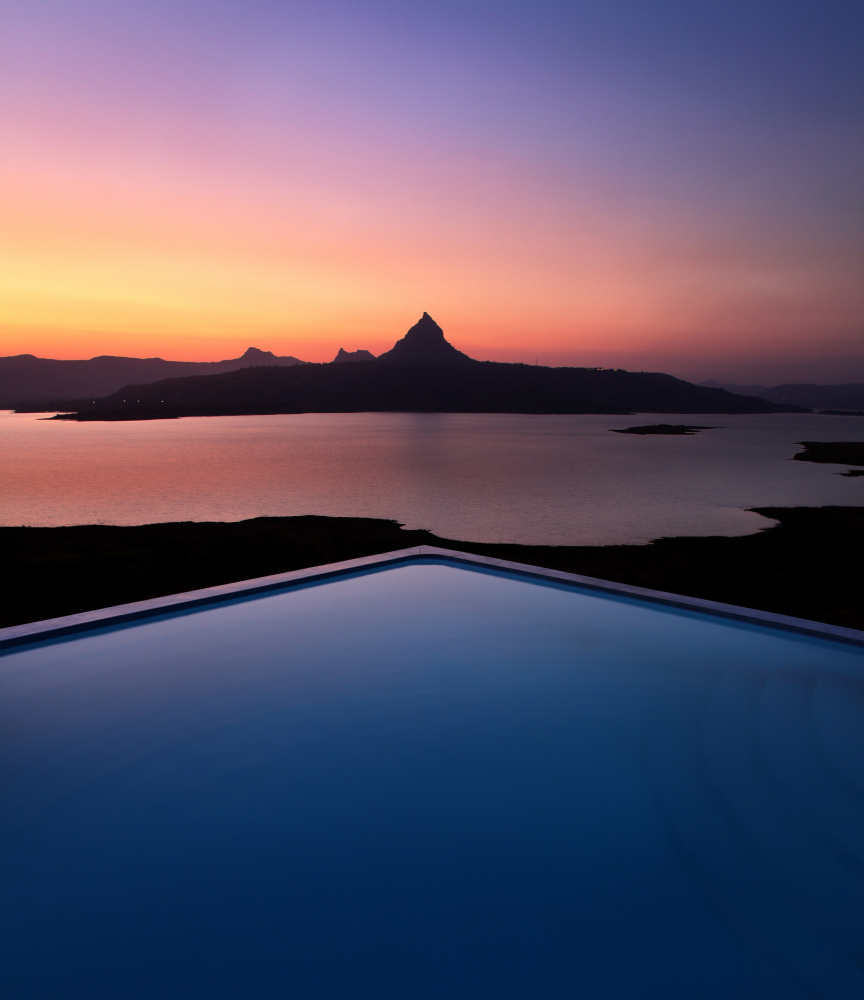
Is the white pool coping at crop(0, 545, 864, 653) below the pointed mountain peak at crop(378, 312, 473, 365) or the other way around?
below

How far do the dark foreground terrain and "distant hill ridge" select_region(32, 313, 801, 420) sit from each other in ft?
220

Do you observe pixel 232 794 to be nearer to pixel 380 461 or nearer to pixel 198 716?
pixel 198 716

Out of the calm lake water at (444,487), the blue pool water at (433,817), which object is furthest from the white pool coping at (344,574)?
the calm lake water at (444,487)

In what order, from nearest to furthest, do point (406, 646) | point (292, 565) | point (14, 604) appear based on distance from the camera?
point (406, 646) → point (14, 604) → point (292, 565)

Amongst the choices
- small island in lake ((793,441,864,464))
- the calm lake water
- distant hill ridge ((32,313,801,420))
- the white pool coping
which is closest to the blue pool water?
the white pool coping

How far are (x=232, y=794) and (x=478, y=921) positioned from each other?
3.36 feet

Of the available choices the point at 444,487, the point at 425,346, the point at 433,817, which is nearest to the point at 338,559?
the point at 433,817

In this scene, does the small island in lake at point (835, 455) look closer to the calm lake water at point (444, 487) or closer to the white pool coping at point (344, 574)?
the calm lake water at point (444, 487)

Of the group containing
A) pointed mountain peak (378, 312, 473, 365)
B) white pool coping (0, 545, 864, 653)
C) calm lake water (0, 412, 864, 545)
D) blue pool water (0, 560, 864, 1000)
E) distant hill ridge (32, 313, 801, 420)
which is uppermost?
pointed mountain peak (378, 312, 473, 365)

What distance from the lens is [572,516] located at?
10.8m

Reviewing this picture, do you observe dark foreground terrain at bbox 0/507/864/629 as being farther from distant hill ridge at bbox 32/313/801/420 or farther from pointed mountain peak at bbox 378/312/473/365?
pointed mountain peak at bbox 378/312/473/365

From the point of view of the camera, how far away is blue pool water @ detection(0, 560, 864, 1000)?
149 cm

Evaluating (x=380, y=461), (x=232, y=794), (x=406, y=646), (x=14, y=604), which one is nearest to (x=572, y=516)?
(x=406, y=646)

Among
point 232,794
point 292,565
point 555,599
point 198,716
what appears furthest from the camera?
point 292,565
